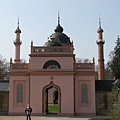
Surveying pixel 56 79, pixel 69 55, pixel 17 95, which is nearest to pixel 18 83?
pixel 17 95

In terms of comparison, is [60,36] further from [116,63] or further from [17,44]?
[116,63]

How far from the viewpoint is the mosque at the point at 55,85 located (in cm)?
3067

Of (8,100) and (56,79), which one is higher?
(56,79)

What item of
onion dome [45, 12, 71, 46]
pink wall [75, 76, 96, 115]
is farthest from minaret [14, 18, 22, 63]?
pink wall [75, 76, 96, 115]

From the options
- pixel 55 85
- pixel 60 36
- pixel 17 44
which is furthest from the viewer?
pixel 17 44

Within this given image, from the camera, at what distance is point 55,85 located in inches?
1216

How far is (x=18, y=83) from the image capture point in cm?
3150

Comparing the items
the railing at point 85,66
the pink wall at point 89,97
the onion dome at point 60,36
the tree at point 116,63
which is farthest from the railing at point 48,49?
the tree at point 116,63

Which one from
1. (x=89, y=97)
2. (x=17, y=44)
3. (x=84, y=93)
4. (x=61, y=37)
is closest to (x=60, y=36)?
(x=61, y=37)

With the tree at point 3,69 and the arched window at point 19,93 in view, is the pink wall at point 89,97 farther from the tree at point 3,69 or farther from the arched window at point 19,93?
the tree at point 3,69

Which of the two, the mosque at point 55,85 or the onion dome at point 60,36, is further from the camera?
the onion dome at point 60,36

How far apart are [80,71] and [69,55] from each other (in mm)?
2191

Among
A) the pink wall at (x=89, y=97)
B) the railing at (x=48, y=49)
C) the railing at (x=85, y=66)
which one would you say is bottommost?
the pink wall at (x=89, y=97)

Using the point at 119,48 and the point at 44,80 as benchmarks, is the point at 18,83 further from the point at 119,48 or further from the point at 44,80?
the point at 119,48
